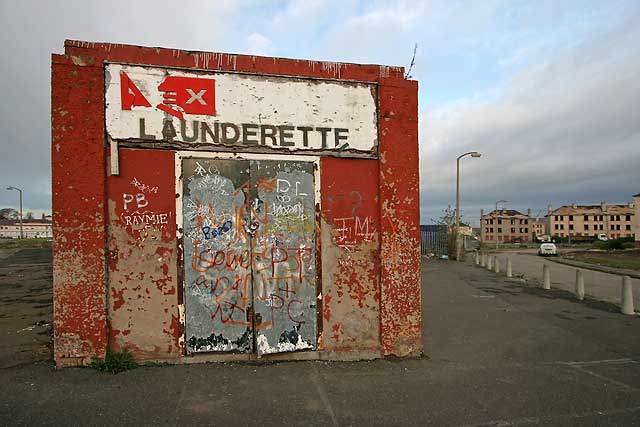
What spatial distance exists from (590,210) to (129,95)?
372ft

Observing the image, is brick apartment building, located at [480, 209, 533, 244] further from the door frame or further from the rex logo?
the rex logo

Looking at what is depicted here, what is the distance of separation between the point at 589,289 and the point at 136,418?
15576mm

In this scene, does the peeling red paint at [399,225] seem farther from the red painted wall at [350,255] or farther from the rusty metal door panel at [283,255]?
the rusty metal door panel at [283,255]

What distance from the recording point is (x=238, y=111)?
17.2 ft

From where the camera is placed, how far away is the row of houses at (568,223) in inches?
3506

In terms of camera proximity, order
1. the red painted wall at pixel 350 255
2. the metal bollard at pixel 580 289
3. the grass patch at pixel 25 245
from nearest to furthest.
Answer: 1. the red painted wall at pixel 350 255
2. the metal bollard at pixel 580 289
3. the grass patch at pixel 25 245

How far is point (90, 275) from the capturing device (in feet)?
15.8

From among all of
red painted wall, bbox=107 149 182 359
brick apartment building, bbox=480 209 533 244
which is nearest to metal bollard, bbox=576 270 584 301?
red painted wall, bbox=107 149 182 359

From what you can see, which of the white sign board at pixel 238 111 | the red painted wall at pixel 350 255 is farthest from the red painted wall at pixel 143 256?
the red painted wall at pixel 350 255

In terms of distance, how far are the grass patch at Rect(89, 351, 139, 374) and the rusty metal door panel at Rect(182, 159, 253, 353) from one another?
0.73 metres

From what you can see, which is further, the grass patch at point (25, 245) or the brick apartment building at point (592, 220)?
the brick apartment building at point (592, 220)

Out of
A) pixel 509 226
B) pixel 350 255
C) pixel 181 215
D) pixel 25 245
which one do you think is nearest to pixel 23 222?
pixel 25 245

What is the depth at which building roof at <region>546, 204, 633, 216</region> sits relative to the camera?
8969 cm

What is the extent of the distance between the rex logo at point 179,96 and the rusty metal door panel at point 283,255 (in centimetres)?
105
